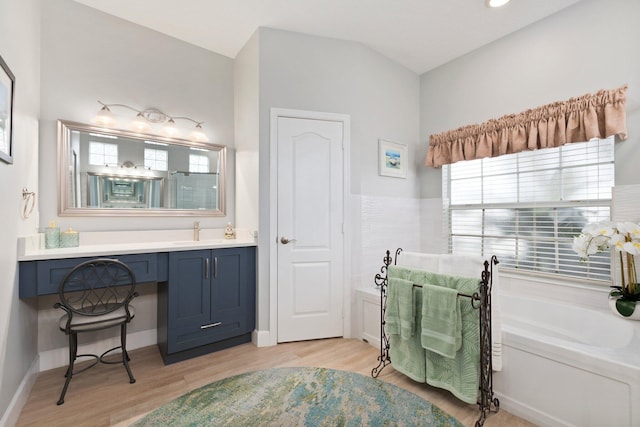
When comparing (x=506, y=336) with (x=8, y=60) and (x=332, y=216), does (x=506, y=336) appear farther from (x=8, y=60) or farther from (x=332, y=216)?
(x=8, y=60)

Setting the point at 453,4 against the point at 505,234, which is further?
the point at 505,234

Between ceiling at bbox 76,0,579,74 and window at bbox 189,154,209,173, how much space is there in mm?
1141

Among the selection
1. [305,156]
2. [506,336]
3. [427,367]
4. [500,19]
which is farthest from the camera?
[305,156]

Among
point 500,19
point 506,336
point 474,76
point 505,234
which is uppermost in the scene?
point 500,19

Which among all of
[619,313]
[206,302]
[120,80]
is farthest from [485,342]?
[120,80]

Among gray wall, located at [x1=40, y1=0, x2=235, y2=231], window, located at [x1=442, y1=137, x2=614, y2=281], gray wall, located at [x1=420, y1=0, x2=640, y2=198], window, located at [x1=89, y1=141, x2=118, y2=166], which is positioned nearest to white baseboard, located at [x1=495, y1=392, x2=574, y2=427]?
window, located at [x1=442, y1=137, x2=614, y2=281]

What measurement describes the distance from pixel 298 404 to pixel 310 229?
1.49m

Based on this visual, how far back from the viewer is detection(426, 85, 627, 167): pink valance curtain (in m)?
2.19

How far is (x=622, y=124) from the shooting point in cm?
215

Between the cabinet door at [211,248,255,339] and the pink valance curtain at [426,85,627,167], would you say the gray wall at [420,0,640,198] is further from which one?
the cabinet door at [211,248,255,339]

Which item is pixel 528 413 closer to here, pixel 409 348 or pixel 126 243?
pixel 409 348

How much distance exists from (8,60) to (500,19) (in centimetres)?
360

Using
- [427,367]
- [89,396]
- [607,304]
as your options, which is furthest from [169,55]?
[607,304]

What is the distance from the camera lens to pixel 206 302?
99.7 inches
